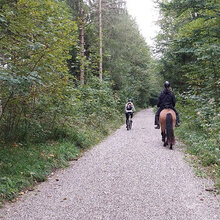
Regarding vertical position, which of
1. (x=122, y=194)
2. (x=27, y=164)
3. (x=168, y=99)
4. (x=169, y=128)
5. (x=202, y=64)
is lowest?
(x=122, y=194)

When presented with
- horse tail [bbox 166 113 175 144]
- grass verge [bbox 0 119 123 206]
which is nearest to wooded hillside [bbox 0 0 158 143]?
grass verge [bbox 0 119 123 206]

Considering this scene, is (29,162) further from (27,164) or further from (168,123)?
(168,123)

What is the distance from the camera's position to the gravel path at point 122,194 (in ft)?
10.9

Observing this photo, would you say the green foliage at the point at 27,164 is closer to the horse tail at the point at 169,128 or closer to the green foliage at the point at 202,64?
the horse tail at the point at 169,128

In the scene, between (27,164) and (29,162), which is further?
(29,162)

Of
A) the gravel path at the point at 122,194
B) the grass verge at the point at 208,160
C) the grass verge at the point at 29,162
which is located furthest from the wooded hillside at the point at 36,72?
the grass verge at the point at 208,160

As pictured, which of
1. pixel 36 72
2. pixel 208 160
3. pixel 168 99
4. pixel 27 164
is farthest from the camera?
pixel 168 99

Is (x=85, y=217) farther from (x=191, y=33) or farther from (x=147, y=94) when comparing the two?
(x=147, y=94)

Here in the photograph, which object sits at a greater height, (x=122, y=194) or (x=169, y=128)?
(x=169, y=128)

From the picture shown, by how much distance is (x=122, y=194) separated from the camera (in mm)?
3986

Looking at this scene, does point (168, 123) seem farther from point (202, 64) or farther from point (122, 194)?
point (202, 64)

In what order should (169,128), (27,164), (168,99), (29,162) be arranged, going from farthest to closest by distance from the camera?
(168,99), (169,128), (29,162), (27,164)

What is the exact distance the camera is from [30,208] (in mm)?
3590

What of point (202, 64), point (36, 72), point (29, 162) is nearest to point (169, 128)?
point (29, 162)
